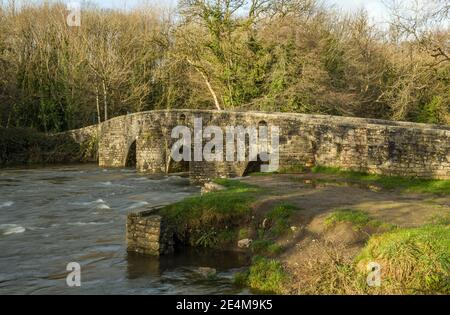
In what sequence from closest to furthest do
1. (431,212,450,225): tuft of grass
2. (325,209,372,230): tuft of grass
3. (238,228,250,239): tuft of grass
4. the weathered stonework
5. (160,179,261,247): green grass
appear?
(431,212,450,225): tuft of grass
(325,209,372,230): tuft of grass
the weathered stonework
(238,228,250,239): tuft of grass
(160,179,261,247): green grass

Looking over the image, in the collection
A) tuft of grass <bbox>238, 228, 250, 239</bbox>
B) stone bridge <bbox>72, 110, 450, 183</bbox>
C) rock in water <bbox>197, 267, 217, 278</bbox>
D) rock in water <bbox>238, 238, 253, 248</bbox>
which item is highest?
stone bridge <bbox>72, 110, 450, 183</bbox>

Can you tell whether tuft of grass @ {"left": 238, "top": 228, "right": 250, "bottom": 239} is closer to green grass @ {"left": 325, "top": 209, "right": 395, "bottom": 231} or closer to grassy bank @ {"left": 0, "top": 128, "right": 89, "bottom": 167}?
green grass @ {"left": 325, "top": 209, "right": 395, "bottom": 231}

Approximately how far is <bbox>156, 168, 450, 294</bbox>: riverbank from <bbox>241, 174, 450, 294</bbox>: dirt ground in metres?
0.02

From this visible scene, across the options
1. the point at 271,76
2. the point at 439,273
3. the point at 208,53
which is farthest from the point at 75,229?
the point at 208,53

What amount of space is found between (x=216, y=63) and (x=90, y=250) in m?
19.4

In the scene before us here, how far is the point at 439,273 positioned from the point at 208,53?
2402cm

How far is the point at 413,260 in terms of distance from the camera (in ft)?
26.3

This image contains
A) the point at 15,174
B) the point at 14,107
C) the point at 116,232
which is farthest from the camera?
the point at 14,107

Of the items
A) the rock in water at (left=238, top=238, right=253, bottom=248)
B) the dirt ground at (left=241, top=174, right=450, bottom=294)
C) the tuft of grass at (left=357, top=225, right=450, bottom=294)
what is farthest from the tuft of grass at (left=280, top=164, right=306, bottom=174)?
the tuft of grass at (left=357, top=225, right=450, bottom=294)

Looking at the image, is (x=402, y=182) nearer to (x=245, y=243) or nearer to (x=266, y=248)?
(x=245, y=243)

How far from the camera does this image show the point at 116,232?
13.3m

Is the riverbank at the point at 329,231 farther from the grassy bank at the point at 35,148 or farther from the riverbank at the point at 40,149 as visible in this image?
the grassy bank at the point at 35,148

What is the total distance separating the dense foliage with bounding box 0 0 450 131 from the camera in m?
25.9
